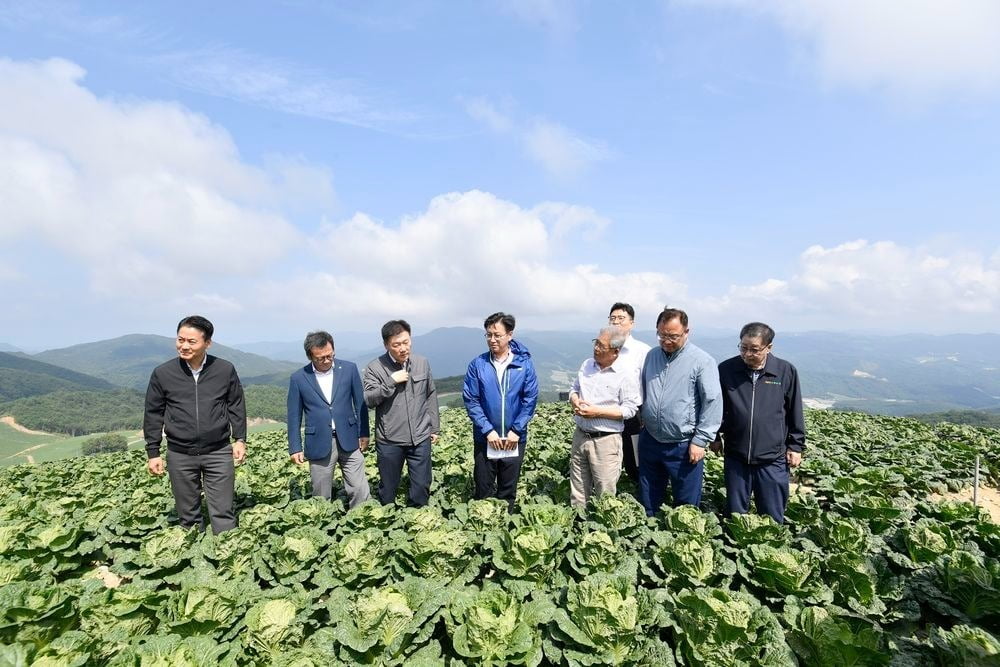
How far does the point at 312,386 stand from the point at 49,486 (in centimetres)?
1057

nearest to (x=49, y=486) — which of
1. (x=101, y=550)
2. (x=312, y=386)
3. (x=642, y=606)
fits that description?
(x=101, y=550)

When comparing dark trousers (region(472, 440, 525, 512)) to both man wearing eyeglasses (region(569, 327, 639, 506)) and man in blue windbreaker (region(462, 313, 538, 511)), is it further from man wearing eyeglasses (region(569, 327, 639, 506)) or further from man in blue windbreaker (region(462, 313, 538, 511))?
man wearing eyeglasses (region(569, 327, 639, 506))

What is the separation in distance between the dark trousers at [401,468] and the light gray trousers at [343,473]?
298mm

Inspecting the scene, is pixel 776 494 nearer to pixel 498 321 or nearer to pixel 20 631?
pixel 498 321

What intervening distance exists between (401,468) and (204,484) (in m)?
2.39

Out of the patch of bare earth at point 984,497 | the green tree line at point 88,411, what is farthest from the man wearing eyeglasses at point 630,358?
the green tree line at point 88,411

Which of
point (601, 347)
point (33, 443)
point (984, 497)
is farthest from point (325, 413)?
point (33, 443)

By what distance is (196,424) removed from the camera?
5.10 metres

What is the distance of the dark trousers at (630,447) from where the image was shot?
604 cm

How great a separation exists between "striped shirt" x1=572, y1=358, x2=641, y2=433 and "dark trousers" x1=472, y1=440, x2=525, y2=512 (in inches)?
44.2

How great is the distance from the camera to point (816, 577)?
3.74 metres

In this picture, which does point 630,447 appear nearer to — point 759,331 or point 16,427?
point 759,331

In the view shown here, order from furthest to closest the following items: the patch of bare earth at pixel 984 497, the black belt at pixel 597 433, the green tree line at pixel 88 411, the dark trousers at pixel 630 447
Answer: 1. the green tree line at pixel 88 411
2. the patch of bare earth at pixel 984 497
3. the dark trousers at pixel 630 447
4. the black belt at pixel 597 433

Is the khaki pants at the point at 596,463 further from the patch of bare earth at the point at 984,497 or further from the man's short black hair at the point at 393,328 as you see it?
the patch of bare earth at the point at 984,497
